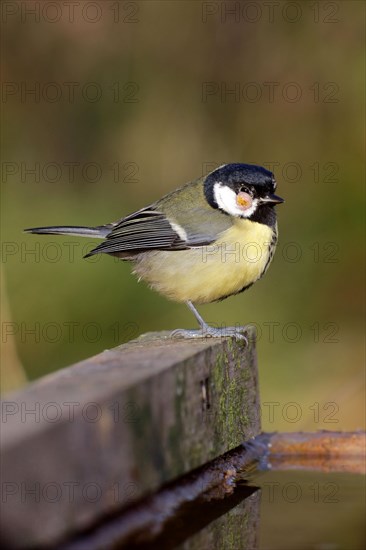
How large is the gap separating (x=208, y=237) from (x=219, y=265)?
0.14 m

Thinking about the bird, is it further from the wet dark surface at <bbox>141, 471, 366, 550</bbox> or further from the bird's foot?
the wet dark surface at <bbox>141, 471, 366, 550</bbox>

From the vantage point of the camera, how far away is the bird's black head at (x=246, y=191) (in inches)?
138

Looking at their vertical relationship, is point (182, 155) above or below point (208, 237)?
above

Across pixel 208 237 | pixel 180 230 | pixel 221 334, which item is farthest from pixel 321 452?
pixel 180 230

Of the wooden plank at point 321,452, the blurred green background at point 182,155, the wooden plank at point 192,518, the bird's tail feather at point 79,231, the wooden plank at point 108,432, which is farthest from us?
the blurred green background at point 182,155

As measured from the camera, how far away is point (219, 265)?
343 centimetres

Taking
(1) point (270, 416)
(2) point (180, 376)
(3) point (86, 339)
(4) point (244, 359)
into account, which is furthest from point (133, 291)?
(2) point (180, 376)

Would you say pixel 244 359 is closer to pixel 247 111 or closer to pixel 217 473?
pixel 217 473

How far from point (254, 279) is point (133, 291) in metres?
2.09

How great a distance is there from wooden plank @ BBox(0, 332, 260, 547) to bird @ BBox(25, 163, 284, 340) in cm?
97

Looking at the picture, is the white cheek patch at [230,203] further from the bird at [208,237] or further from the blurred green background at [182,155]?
the blurred green background at [182,155]

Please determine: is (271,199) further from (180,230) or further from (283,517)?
(283,517)

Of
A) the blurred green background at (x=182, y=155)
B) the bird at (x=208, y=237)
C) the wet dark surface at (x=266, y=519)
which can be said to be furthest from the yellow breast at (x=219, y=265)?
the blurred green background at (x=182, y=155)

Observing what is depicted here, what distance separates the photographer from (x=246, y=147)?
19.1 ft
